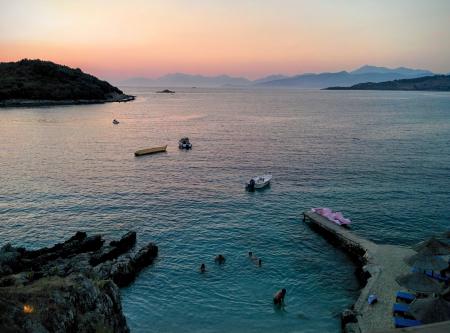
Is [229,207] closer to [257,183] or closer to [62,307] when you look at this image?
[257,183]

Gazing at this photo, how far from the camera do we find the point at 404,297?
25.8 metres

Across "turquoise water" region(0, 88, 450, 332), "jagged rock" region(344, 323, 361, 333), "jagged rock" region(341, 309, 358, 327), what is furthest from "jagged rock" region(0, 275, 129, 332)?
"jagged rock" region(341, 309, 358, 327)

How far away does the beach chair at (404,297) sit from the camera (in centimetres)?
2572

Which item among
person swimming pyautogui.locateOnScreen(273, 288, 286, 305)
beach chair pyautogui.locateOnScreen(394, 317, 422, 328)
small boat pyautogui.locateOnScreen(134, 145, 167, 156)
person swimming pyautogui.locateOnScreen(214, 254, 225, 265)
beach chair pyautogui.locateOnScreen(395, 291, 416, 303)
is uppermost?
small boat pyautogui.locateOnScreen(134, 145, 167, 156)

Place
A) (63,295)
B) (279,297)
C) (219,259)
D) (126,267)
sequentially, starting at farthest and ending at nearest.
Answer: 1. (219,259)
2. (126,267)
3. (279,297)
4. (63,295)

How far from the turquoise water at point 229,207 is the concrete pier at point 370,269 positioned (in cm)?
139

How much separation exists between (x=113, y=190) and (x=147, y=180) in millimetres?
7287

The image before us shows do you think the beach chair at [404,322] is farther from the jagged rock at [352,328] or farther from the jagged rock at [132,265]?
the jagged rock at [132,265]

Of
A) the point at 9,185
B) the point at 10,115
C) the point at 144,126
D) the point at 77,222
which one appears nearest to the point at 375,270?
the point at 77,222

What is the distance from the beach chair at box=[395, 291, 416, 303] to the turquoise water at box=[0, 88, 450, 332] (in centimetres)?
406

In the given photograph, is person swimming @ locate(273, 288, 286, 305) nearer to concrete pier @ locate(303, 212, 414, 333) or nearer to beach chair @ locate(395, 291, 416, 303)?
concrete pier @ locate(303, 212, 414, 333)

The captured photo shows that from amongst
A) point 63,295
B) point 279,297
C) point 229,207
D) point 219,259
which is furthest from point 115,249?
point 63,295

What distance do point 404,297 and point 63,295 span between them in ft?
68.7

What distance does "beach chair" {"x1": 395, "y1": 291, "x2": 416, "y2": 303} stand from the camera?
25719 millimetres
